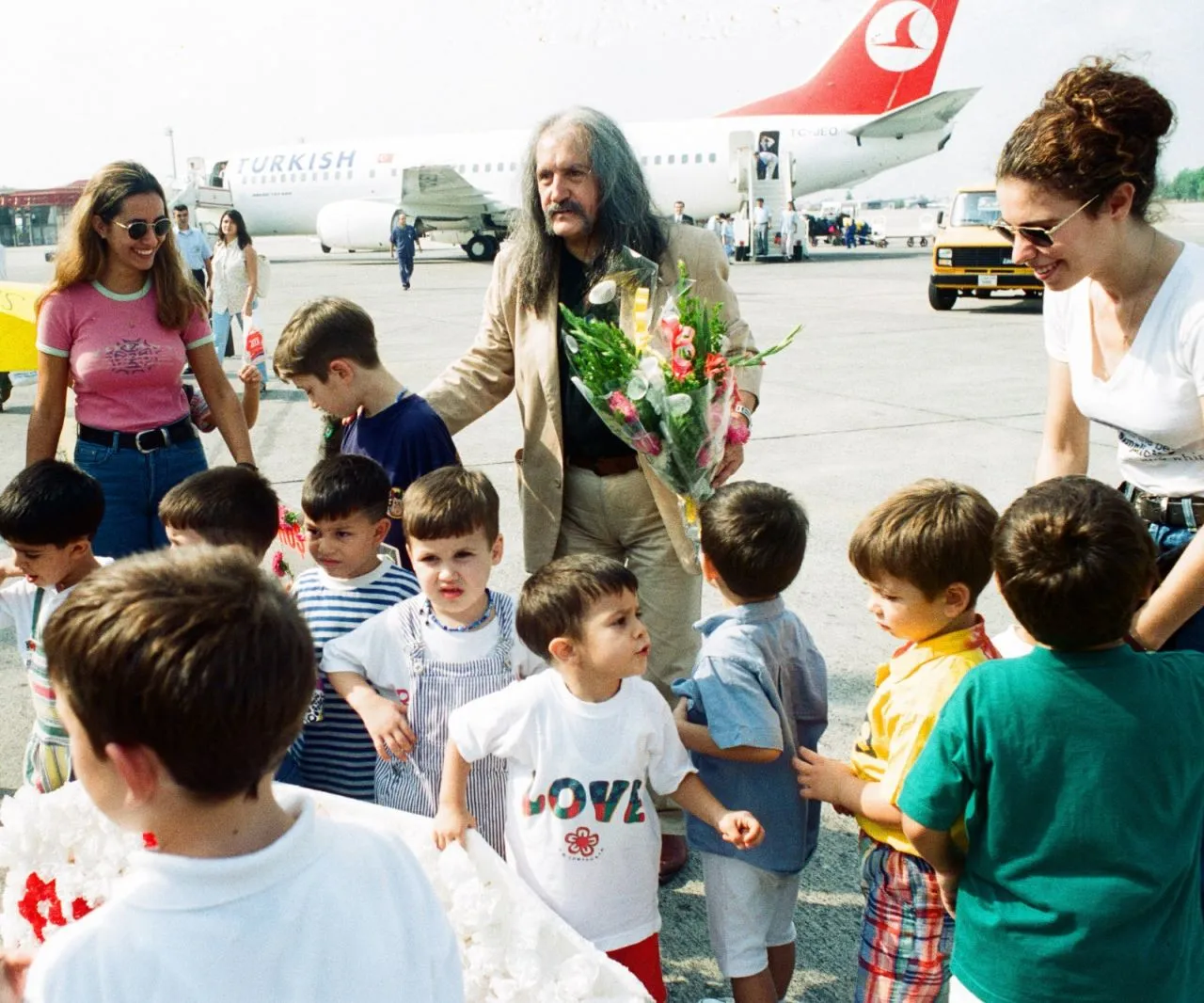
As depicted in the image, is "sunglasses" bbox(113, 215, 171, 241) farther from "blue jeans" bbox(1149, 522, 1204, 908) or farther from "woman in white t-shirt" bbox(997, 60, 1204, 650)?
"blue jeans" bbox(1149, 522, 1204, 908)

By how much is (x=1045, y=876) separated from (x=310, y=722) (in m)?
1.87

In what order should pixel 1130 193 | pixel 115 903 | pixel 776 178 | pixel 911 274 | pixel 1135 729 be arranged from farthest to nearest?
pixel 776 178 → pixel 911 274 → pixel 1130 193 → pixel 1135 729 → pixel 115 903

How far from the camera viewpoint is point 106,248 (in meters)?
3.69

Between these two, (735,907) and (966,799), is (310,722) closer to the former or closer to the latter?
(735,907)

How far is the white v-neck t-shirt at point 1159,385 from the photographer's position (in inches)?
92.1

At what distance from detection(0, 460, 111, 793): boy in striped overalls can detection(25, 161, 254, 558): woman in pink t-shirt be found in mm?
675

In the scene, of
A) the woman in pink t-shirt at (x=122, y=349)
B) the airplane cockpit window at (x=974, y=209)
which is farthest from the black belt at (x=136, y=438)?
the airplane cockpit window at (x=974, y=209)

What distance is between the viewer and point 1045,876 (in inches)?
73.2

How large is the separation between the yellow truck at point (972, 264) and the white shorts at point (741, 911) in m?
16.3

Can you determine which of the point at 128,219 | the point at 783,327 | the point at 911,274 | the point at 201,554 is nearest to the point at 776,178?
the point at 911,274

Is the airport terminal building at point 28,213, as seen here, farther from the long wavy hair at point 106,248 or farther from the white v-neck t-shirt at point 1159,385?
the white v-neck t-shirt at point 1159,385

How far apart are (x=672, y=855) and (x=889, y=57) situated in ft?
130

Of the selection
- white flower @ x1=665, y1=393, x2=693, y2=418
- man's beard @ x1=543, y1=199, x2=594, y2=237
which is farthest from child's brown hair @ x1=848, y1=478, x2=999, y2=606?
man's beard @ x1=543, y1=199, x2=594, y2=237

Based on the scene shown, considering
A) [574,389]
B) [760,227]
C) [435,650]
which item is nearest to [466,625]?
[435,650]
